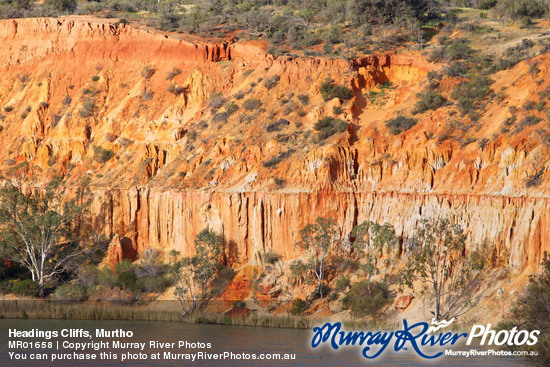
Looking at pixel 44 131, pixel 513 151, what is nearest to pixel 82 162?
pixel 44 131

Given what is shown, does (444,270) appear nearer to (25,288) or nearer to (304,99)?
(304,99)

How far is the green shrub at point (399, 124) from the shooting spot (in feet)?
163

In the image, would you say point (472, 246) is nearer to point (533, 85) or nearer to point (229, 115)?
point (533, 85)

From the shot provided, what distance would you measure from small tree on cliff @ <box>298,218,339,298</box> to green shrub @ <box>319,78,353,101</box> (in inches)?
392

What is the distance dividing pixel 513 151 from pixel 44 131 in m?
33.2

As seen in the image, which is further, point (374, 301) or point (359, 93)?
point (359, 93)

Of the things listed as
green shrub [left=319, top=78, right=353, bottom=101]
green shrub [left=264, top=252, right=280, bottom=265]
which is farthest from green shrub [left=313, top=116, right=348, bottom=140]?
green shrub [left=264, top=252, right=280, bottom=265]

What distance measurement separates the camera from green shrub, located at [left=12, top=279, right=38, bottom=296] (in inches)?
1955

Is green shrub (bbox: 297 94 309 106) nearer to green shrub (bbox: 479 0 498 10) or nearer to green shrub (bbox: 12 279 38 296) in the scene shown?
green shrub (bbox: 12 279 38 296)

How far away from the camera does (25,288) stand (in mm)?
49812

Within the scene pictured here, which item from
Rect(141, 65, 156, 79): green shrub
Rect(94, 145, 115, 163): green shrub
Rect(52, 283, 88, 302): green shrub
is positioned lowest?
Rect(52, 283, 88, 302): green shrub

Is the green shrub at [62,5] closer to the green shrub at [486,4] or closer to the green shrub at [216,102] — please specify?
the green shrub at [216,102]

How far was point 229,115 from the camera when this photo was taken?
184 feet

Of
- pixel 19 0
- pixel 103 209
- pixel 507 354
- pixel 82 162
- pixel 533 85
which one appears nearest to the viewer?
pixel 507 354
